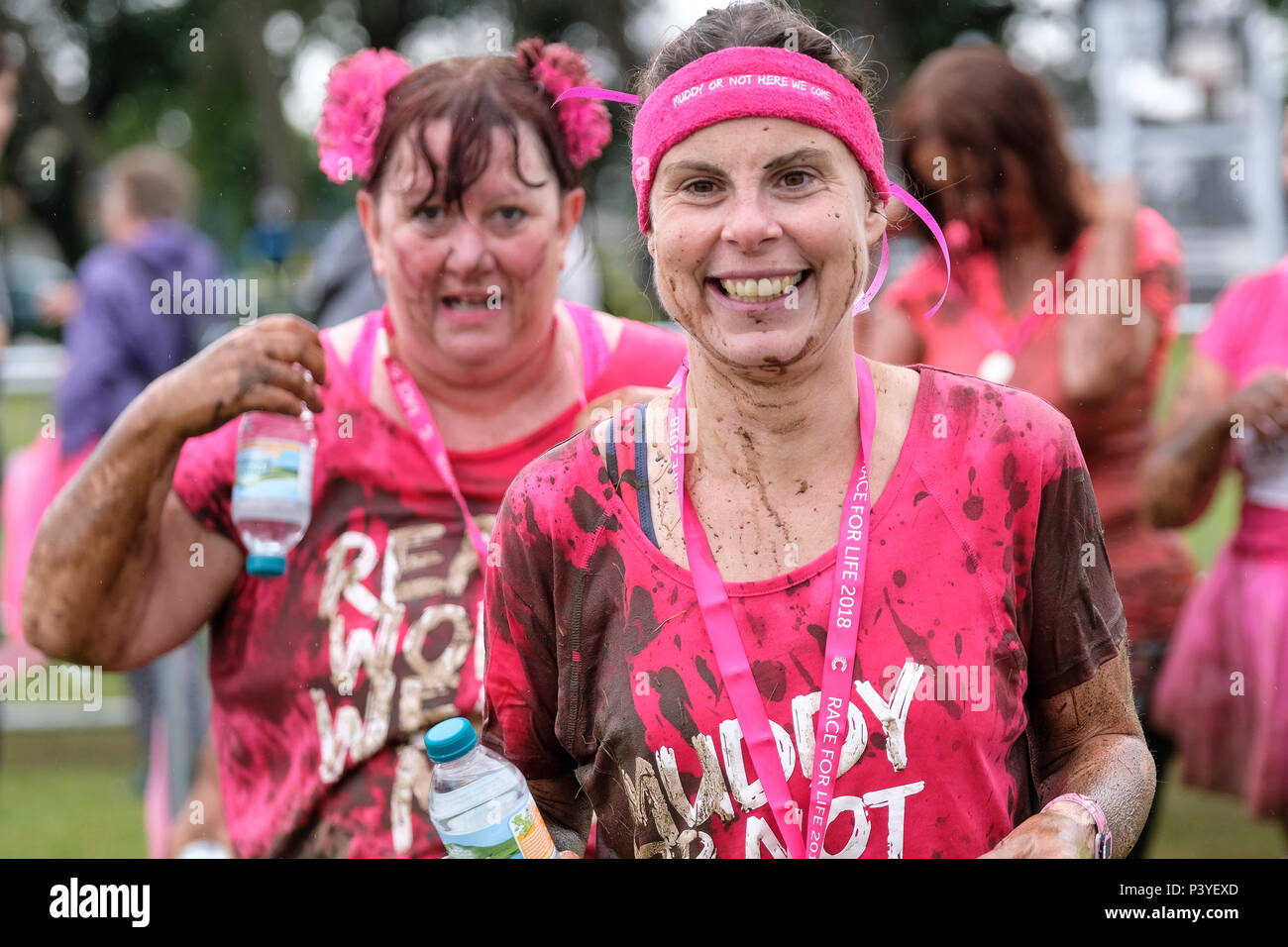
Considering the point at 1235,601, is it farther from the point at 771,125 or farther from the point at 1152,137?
the point at 1152,137

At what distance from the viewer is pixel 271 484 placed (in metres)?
2.76

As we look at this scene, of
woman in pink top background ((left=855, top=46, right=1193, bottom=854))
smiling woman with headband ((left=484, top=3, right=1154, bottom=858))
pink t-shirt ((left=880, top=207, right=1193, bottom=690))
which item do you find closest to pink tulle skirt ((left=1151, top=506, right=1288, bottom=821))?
woman in pink top background ((left=855, top=46, right=1193, bottom=854))

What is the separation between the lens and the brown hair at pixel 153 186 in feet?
21.3

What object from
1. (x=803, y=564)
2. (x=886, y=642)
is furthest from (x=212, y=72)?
(x=886, y=642)

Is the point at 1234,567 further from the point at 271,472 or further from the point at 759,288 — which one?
the point at 271,472

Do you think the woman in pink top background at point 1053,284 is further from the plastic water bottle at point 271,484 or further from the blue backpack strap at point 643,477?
the plastic water bottle at point 271,484

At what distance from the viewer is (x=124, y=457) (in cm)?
280

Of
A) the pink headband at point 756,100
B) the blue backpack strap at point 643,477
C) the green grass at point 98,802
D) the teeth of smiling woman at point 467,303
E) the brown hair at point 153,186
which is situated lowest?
the green grass at point 98,802

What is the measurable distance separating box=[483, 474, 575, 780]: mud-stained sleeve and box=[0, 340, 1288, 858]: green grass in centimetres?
257

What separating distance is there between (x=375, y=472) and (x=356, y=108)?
2.65ft

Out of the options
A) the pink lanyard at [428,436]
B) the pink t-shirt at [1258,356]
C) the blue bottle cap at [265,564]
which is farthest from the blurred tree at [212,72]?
the blue bottle cap at [265,564]

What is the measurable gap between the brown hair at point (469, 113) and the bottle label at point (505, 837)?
1.39m

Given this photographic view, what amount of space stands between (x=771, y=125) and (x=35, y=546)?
1816mm

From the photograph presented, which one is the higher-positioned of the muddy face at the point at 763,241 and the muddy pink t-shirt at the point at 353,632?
the muddy face at the point at 763,241
